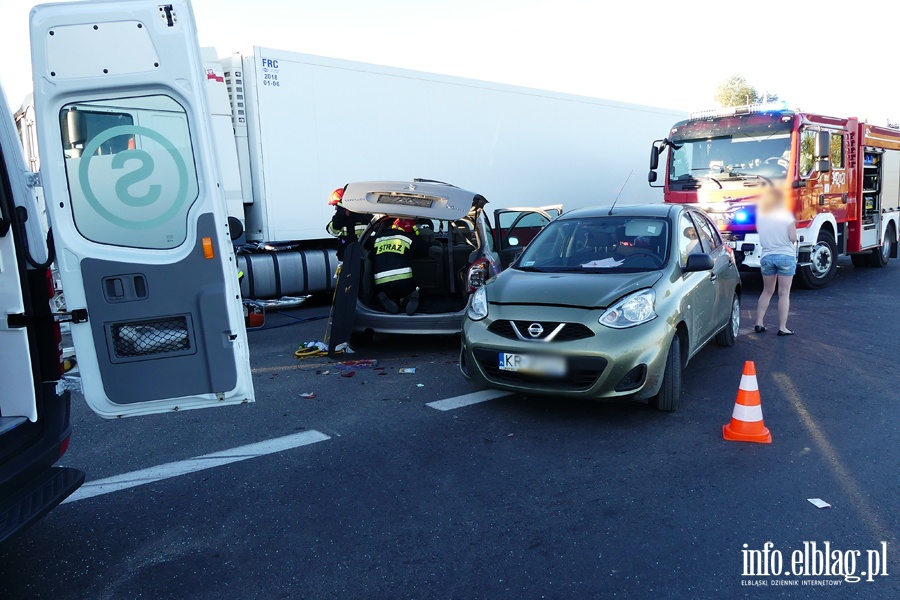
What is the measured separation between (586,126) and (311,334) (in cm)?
986

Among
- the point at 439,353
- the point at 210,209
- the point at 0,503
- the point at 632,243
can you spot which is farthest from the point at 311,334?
the point at 0,503

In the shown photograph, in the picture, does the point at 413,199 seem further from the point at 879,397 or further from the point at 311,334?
the point at 879,397

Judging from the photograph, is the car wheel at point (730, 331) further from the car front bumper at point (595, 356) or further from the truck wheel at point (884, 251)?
the truck wheel at point (884, 251)

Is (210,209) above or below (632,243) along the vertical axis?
above

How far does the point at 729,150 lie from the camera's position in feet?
36.5

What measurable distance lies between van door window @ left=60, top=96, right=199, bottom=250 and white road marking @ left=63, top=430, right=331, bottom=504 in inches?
63.5

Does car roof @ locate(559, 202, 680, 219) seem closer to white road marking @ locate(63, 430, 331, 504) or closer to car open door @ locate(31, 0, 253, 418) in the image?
white road marking @ locate(63, 430, 331, 504)

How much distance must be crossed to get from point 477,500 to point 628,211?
356 centimetres

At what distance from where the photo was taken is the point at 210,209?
342 cm

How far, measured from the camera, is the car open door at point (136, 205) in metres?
3.22

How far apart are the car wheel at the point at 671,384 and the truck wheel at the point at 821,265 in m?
7.52

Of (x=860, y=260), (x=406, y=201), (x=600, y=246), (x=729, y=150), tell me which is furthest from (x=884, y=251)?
(x=406, y=201)

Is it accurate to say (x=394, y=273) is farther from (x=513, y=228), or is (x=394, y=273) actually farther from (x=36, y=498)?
(x=36, y=498)

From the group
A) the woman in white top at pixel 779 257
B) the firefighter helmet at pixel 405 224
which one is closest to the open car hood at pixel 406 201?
the firefighter helmet at pixel 405 224
